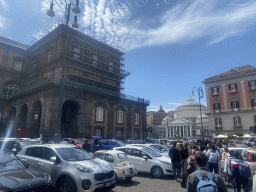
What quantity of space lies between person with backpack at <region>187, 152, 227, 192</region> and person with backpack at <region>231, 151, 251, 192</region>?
2.69 meters

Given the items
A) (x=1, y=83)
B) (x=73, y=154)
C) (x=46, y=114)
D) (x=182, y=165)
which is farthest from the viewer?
(x=1, y=83)

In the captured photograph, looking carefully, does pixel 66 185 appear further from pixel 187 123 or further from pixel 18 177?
pixel 187 123

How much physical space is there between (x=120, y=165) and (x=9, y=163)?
14.6 feet

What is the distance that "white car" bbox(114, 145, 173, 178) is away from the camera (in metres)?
9.64

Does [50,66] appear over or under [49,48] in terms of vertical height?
under

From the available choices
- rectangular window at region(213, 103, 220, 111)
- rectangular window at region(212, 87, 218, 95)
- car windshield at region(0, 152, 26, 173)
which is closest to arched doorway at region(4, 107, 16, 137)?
car windshield at region(0, 152, 26, 173)

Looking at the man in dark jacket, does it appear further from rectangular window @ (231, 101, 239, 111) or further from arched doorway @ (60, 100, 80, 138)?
rectangular window @ (231, 101, 239, 111)

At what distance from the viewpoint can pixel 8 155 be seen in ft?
20.0

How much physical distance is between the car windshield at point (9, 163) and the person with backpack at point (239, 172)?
21.3ft

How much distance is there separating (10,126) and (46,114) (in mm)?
14396

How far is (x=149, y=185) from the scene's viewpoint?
8.26 m

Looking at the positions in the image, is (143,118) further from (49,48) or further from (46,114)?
(49,48)

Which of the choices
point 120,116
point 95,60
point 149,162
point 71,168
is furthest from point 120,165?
point 95,60

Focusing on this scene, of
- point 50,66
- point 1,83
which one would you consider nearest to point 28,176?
point 50,66
